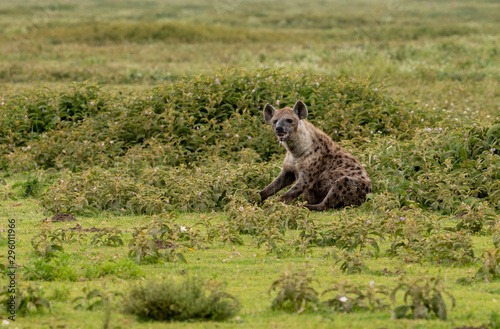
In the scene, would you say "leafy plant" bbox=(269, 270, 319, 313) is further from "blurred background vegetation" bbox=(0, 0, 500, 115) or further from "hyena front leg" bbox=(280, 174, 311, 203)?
"blurred background vegetation" bbox=(0, 0, 500, 115)

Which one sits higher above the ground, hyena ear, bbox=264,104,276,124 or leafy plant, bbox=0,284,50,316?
hyena ear, bbox=264,104,276,124

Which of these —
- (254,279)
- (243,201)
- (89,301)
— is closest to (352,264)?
(254,279)

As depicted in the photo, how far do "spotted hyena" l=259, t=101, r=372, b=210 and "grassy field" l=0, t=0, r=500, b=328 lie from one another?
0.27 meters

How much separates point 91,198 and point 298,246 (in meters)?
3.49

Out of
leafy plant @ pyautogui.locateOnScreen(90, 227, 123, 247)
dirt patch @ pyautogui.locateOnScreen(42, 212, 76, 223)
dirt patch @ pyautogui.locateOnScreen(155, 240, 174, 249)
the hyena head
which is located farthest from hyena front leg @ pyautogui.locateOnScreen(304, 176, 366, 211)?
dirt patch @ pyautogui.locateOnScreen(42, 212, 76, 223)

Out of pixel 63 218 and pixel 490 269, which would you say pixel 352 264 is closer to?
pixel 490 269

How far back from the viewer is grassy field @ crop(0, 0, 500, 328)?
5.46 m

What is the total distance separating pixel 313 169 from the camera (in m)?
9.84

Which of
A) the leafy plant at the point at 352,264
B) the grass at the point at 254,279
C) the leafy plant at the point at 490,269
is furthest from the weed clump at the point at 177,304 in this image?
the leafy plant at the point at 490,269

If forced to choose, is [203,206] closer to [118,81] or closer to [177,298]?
[177,298]

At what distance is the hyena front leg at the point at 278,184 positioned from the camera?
32.4 ft

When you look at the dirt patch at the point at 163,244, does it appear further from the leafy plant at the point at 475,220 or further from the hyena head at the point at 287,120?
the leafy plant at the point at 475,220

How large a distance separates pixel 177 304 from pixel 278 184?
4.92m

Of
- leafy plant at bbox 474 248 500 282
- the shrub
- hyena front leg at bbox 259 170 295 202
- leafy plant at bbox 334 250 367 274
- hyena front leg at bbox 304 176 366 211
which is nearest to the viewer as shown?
the shrub
